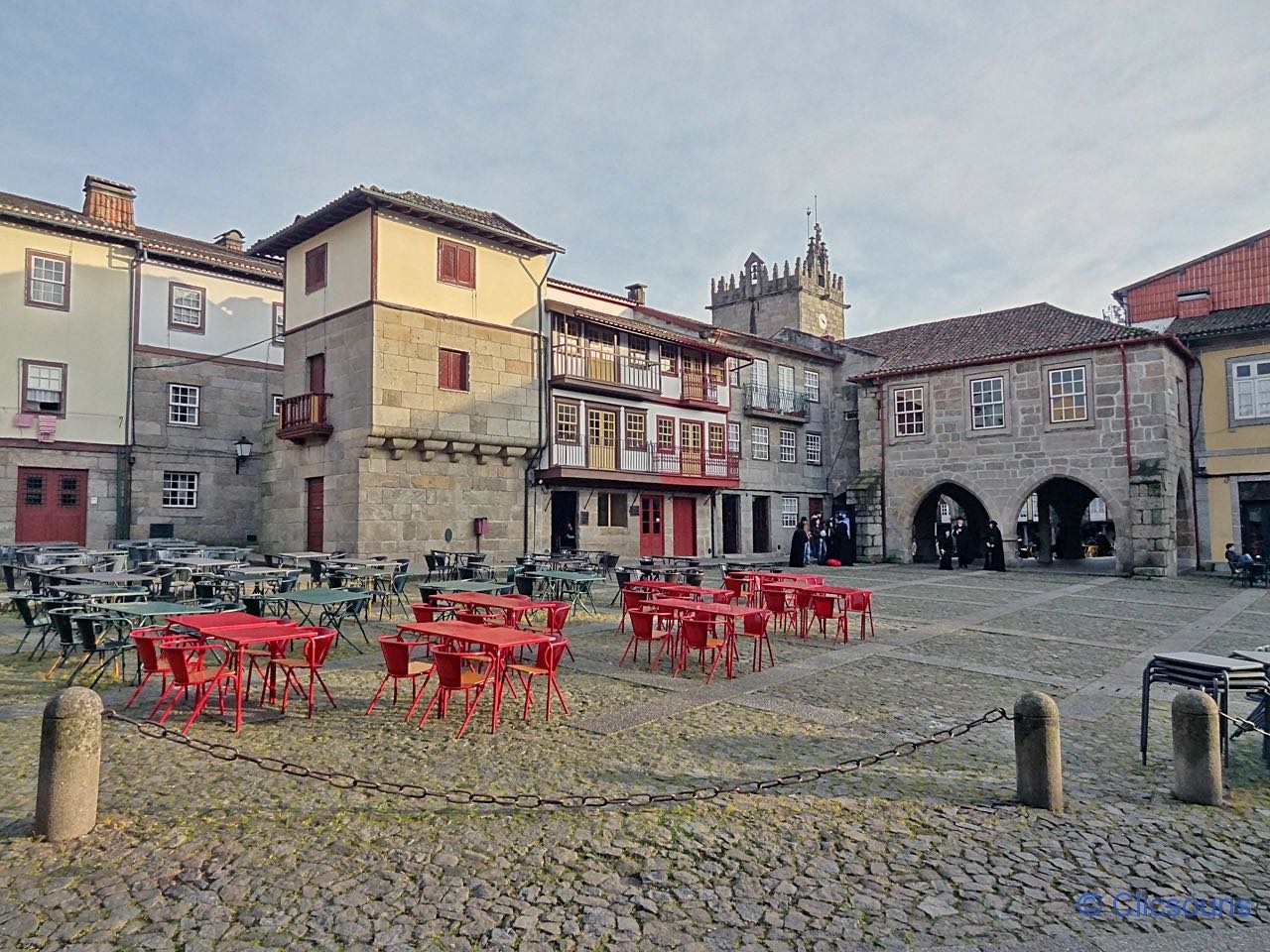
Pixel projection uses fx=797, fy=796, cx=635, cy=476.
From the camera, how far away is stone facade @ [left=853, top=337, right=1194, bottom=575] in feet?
71.3

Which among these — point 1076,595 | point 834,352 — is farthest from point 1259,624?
point 834,352

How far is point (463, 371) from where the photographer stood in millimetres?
20281

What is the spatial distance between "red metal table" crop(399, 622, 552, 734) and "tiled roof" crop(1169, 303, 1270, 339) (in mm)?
24623

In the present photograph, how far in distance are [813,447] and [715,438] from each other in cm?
613

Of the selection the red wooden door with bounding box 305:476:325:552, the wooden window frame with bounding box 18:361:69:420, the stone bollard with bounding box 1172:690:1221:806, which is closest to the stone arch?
the red wooden door with bounding box 305:476:325:552

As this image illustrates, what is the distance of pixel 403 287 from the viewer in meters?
19.1

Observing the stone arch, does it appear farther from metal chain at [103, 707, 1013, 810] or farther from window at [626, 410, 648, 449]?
metal chain at [103, 707, 1013, 810]

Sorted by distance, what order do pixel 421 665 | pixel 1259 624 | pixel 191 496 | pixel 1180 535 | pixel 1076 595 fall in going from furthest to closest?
pixel 1180 535 → pixel 191 496 → pixel 1076 595 → pixel 1259 624 → pixel 421 665

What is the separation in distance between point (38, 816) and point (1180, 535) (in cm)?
2729

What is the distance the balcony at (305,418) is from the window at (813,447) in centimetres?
1871

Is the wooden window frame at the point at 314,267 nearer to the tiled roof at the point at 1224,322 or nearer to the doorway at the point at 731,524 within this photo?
the doorway at the point at 731,524

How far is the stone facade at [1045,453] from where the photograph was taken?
71.3ft

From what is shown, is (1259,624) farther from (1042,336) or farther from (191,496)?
(191,496)

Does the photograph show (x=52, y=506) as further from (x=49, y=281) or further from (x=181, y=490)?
(x=49, y=281)
